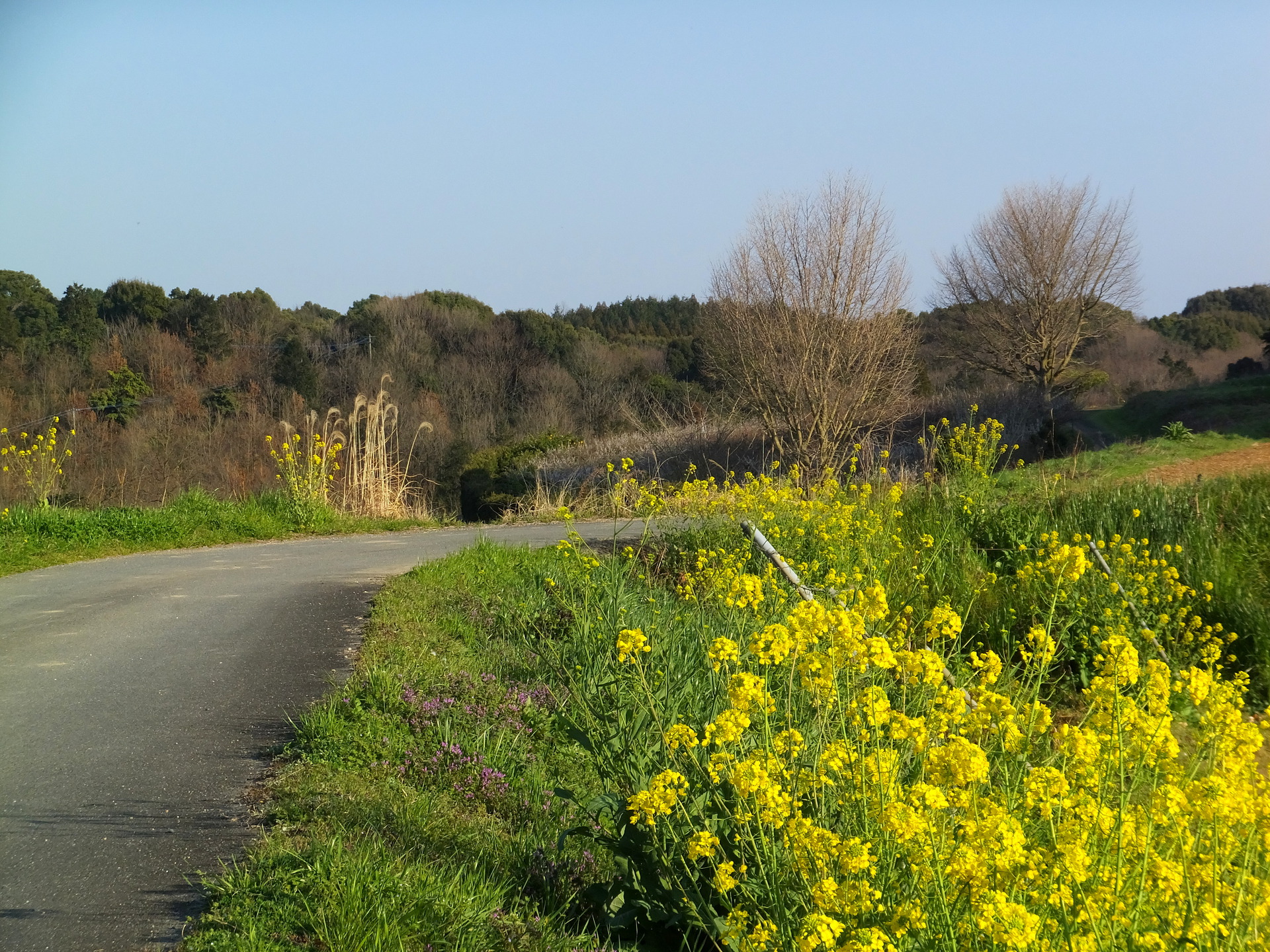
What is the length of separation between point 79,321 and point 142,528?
31.9 metres

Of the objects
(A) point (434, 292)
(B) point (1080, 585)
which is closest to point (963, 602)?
(B) point (1080, 585)

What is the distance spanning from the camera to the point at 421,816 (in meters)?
3.76

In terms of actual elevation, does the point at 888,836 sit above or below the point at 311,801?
above

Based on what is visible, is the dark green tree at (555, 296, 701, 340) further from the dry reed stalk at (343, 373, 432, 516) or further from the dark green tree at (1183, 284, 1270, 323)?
the dry reed stalk at (343, 373, 432, 516)

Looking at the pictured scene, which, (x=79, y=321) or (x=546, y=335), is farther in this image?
(x=546, y=335)

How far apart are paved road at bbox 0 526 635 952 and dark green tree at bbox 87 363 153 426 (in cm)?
2462

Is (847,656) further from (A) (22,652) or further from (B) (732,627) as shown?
(A) (22,652)

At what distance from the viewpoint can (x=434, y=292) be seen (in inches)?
2207

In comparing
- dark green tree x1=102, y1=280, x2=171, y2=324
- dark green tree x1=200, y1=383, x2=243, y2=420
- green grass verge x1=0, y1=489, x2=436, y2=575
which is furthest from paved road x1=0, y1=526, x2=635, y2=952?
dark green tree x1=102, y1=280, x2=171, y2=324

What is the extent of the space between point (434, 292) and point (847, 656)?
55459mm

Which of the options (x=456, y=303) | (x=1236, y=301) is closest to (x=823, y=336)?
(x=456, y=303)

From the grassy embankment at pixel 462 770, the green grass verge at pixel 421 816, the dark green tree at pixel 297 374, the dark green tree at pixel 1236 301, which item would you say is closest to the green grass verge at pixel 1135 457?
the grassy embankment at pixel 462 770

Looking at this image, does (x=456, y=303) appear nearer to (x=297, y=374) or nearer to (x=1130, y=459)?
(x=297, y=374)

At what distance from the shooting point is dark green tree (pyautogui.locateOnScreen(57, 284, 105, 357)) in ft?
121
